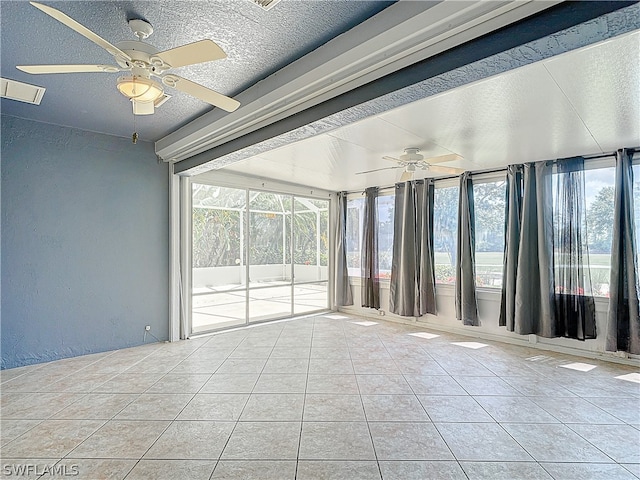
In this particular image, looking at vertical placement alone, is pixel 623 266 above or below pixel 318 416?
above

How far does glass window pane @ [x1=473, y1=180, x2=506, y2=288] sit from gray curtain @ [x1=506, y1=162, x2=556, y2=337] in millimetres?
469

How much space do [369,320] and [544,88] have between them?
16.0 feet

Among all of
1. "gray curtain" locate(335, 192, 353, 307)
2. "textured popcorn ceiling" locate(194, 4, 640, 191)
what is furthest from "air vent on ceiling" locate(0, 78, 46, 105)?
"gray curtain" locate(335, 192, 353, 307)

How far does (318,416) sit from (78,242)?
357cm

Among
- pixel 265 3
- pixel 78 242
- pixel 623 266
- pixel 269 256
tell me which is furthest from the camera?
pixel 269 256

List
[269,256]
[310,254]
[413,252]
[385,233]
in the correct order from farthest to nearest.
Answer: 1. [310,254]
2. [385,233]
3. [269,256]
4. [413,252]

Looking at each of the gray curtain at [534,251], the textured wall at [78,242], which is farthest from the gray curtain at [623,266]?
the textured wall at [78,242]

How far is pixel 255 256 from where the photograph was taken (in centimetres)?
A: 614

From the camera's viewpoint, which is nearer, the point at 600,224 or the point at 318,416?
the point at 318,416

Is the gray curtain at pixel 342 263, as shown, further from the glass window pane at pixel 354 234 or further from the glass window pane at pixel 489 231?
the glass window pane at pixel 489 231

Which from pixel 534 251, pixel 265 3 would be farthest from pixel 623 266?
pixel 265 3

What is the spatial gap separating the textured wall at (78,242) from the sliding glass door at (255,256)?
27.3 inches

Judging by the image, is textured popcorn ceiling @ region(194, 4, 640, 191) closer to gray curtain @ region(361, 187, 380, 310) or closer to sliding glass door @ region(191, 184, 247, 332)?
sliding glass door @ region(191, 184, 247, 332)

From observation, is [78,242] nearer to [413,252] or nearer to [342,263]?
[342,263]
